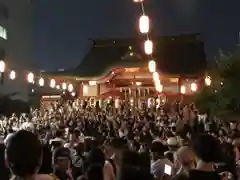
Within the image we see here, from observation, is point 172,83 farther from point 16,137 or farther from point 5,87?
point 16,137

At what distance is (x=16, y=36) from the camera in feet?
134

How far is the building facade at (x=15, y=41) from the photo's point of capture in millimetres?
38500

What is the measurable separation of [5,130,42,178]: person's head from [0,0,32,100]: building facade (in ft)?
116

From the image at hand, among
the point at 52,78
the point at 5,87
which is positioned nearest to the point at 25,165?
the point at 52,78

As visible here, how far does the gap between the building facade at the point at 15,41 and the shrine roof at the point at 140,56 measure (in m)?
7.48

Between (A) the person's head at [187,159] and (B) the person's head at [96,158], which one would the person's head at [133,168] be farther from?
(A) the person's head at [187,159]

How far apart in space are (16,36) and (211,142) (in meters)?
38.8

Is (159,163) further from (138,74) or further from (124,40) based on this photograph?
(124,40)

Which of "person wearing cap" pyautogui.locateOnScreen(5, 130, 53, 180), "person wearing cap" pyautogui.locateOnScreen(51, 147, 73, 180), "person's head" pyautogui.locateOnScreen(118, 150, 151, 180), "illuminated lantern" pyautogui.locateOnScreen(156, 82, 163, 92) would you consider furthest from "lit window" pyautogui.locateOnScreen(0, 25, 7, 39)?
"person wearing cap" pyautogui.locateOnScreen(5, 130, 53, 180)

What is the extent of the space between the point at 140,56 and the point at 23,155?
26656 mm

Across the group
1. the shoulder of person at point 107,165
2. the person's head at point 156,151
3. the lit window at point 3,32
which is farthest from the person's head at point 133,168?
the lit window at point 3,32

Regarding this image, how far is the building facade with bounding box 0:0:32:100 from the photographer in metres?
38.5

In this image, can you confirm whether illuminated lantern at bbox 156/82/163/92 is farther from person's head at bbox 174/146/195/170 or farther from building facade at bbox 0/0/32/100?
person's head at bbox 174/146/195/170

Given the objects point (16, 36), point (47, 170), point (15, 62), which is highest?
point (16, 36)
